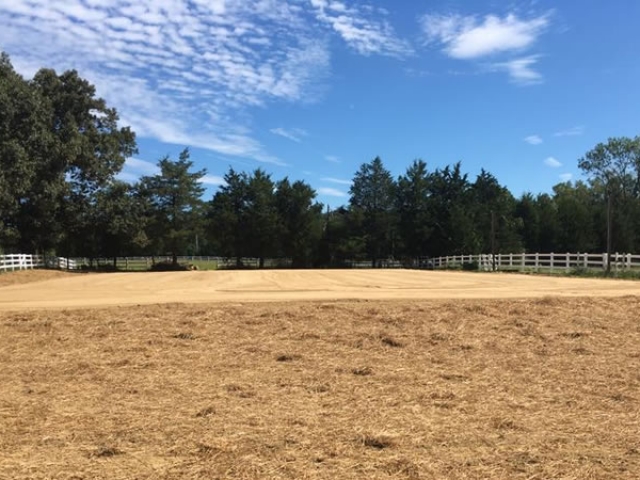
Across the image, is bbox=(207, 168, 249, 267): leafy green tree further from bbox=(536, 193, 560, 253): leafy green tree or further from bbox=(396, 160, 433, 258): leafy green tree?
bbox=(536, 193, 560, 253): leafy green tree

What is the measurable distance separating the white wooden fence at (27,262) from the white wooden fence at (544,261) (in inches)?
1320

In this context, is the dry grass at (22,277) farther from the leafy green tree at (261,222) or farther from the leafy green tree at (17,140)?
the leafy green tree at (261,222)

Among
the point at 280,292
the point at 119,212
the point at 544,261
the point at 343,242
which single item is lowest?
the point at 280,292

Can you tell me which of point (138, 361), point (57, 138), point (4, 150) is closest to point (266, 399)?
point (138, 361)

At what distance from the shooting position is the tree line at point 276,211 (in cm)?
5119

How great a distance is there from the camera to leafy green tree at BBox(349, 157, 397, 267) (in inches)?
3238

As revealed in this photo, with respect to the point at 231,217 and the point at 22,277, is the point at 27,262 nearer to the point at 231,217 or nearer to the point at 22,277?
the point at 22,277

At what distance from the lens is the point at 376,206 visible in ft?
286

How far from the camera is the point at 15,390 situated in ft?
21.5

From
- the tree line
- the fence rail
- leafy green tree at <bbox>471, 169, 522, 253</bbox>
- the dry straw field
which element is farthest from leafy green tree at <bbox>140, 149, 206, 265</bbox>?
the dry straw field

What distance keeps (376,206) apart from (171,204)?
31.5m

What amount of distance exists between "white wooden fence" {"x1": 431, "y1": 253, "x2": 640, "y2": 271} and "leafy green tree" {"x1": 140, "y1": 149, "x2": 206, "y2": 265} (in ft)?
94.8

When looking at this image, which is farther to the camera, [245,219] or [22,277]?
[245,219]

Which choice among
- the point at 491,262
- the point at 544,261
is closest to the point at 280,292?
the point at 544,261
